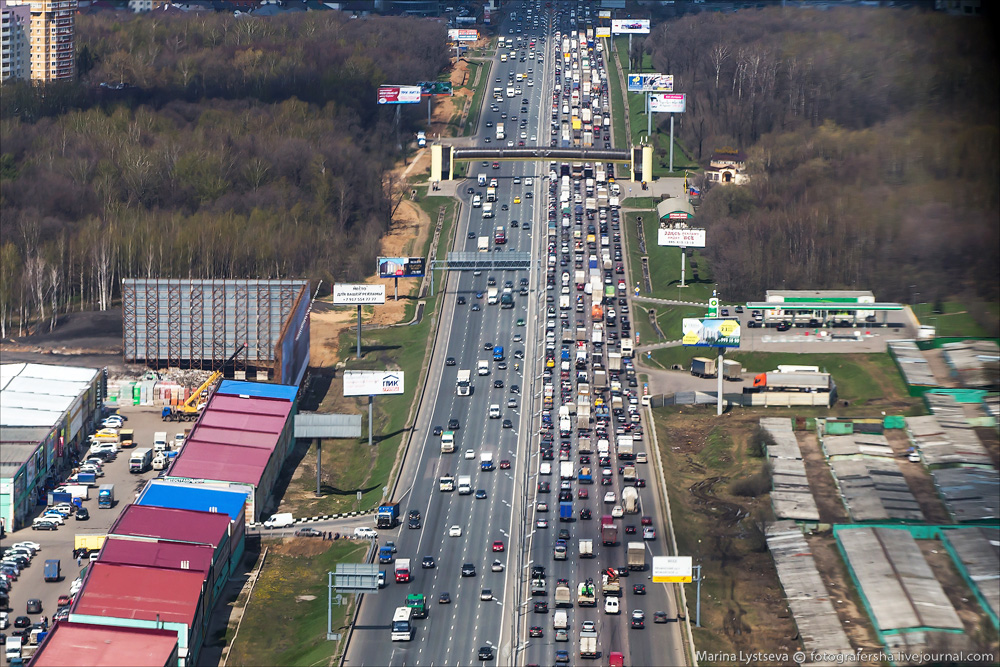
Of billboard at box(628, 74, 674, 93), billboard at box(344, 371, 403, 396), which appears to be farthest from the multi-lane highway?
billboard at box(628, 74, 674, 93)

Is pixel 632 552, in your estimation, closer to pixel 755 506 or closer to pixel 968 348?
pixel 755 506

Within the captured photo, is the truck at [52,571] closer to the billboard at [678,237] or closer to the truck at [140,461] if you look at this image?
the truck at [140,461]

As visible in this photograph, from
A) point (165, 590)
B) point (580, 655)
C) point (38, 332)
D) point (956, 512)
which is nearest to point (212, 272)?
point (38, 332)

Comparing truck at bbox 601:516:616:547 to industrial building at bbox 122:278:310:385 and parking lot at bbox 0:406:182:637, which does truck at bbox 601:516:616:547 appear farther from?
industrial building at bbox 122:278:310:385

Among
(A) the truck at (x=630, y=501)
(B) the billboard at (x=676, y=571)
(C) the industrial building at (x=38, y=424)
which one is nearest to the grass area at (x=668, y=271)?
(A) the truck at (x=630, y=501)

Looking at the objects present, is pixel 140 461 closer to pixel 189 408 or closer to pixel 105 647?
pixel 189 408

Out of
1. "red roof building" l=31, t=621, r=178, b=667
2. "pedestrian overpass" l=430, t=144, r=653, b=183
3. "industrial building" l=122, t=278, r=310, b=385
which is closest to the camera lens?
"red roof building" l=31, t=621, r=178, b=667
